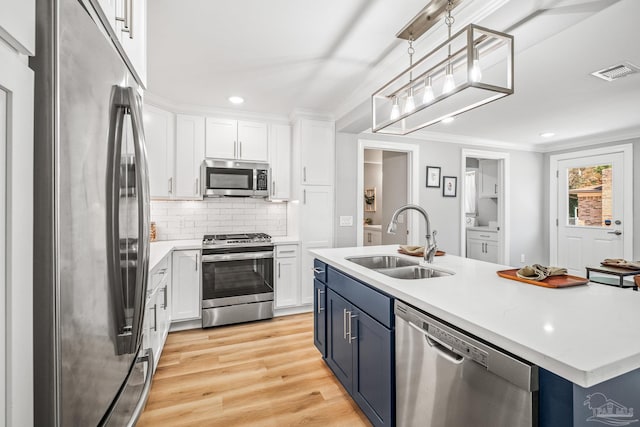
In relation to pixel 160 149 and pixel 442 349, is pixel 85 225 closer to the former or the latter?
pixel 442 349

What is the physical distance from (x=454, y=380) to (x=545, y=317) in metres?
0.39

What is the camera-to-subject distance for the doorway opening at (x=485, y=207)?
15.9ft

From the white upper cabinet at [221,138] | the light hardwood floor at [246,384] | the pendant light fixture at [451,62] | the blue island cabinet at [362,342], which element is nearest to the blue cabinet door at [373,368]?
the blue island cabinet at [362,342]

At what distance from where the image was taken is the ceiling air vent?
2.38 m

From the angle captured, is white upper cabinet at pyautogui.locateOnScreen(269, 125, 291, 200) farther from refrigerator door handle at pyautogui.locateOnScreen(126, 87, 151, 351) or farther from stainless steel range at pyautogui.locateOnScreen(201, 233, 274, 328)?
refrigerator door handle at pyautogui.locateOnScreen(126, 87, 151, 351)

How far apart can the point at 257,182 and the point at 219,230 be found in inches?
33.2

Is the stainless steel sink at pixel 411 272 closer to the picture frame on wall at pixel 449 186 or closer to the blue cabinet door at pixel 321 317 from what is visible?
the blue cabinet door at pixel 321 317

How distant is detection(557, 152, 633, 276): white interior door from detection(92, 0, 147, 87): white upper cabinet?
6.14m

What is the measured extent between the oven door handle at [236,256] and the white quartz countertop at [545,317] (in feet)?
6.34

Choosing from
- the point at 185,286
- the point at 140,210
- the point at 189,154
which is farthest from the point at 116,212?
the point at 189,154

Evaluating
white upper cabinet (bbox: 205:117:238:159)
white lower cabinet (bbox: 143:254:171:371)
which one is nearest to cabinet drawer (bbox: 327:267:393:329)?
white lower cabinet (bbox: 143:254:171:371)

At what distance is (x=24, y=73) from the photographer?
0.52 meters

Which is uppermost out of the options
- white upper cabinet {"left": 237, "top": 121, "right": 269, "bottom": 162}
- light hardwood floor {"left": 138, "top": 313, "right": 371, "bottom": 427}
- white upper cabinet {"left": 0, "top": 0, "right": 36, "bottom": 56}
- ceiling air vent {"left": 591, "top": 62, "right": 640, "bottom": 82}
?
ceiling air vent {"left": 591, "top": 62, "right": 640, "bottom": 82}

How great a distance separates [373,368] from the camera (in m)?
1.63
